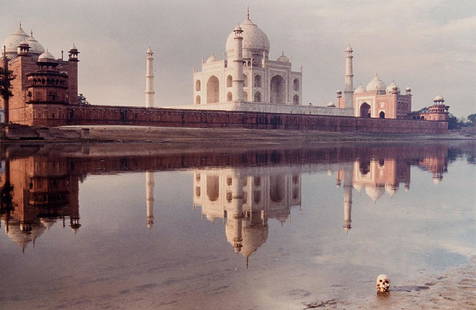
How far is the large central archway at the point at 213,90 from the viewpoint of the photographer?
4597 centimetres

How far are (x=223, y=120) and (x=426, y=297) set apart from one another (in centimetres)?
3203

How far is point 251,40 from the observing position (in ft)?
147

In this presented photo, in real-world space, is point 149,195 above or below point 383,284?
above

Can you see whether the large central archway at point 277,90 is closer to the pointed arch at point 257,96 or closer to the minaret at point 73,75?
the pointed arch at point 257,96

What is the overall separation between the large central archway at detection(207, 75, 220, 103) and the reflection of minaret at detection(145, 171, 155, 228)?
34363mm

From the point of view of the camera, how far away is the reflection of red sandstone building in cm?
575

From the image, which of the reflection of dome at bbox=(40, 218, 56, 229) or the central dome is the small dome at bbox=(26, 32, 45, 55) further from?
the reflection of dome at bbox=(40, 218, 56, 229)

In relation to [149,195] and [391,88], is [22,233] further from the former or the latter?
[391,88]

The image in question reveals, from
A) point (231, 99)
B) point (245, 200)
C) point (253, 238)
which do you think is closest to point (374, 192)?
point (245, 200)

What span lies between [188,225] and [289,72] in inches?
1661

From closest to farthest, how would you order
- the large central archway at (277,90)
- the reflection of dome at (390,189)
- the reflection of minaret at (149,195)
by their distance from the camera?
the reflection of minaret at (149,195) < the reflection of dome at (390,189) < the large central archway at (277,90)

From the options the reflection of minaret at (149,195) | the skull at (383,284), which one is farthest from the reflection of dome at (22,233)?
the skull at (383,284)

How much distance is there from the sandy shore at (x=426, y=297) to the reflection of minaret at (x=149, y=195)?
3.24 metres

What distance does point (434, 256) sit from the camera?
189 inches
